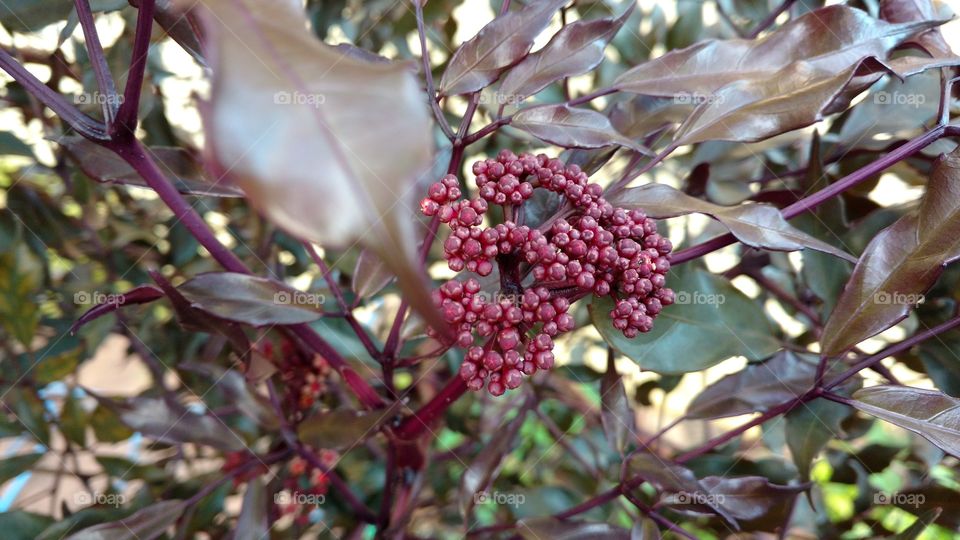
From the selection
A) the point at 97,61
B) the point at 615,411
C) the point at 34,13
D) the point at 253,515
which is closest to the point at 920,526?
the point at 615,411

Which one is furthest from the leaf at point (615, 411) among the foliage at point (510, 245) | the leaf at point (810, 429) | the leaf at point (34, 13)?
the leaf at point (34, 13)

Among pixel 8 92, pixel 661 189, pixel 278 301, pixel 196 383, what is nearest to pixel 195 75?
pixel 8 92

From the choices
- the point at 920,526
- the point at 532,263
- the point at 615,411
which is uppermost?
the point at 532,263

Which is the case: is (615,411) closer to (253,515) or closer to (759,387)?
(759,387)

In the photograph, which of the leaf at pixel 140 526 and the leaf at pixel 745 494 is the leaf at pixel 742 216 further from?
the leaf at pixel 140 526

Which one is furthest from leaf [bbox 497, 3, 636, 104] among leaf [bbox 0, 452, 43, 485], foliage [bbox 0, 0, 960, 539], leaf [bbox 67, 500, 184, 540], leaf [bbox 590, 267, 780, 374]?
leaf [bbox 0, 452, 43, 485]

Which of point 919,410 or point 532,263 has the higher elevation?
point 532,263

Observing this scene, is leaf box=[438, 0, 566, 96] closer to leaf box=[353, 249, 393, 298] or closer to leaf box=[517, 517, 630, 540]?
leaf box=[353, 249, 393, 298]
